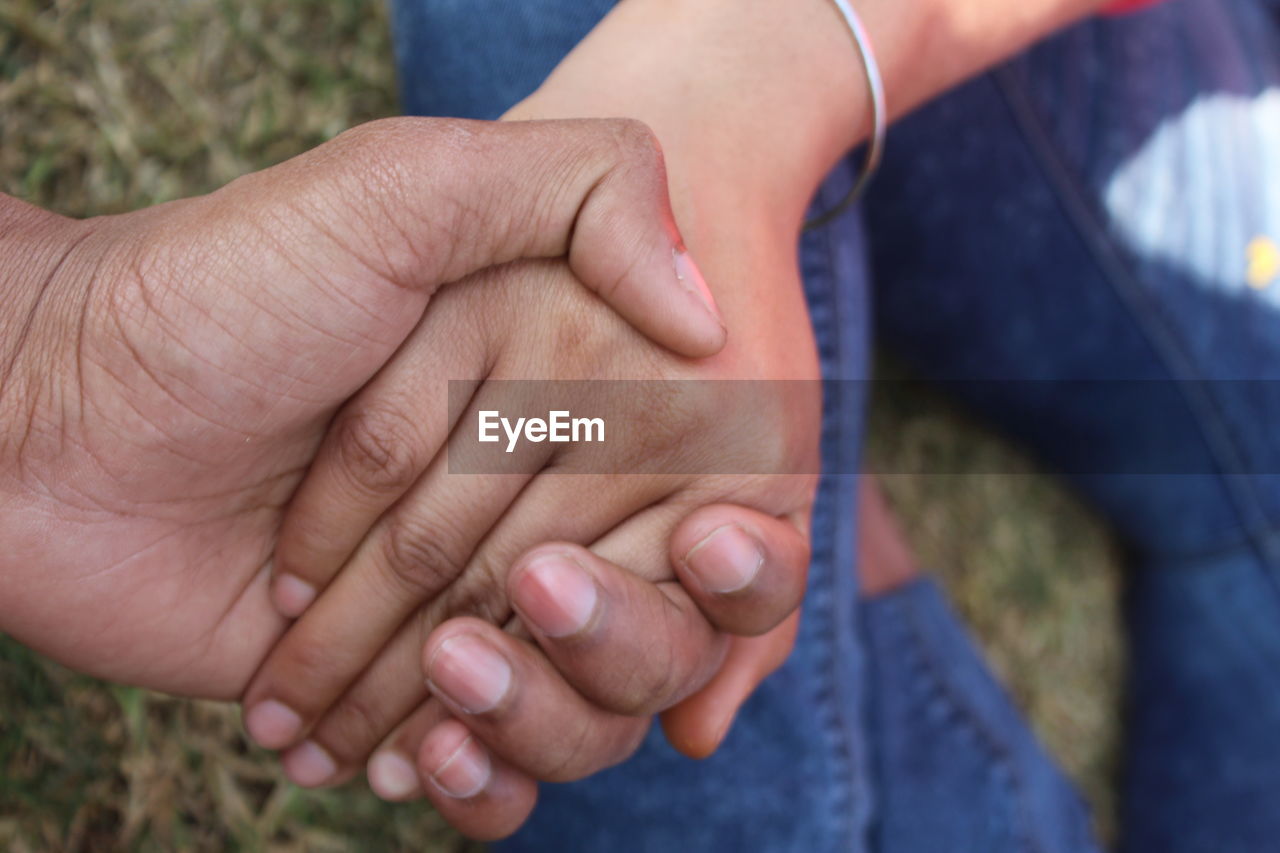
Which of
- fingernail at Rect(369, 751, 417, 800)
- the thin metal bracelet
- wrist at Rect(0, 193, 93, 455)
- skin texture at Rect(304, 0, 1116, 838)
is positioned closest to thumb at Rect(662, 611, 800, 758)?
skin texture at Rect(304, 0, 1116, 838)

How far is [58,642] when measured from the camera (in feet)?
2.98

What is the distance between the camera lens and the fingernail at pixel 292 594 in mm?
1019

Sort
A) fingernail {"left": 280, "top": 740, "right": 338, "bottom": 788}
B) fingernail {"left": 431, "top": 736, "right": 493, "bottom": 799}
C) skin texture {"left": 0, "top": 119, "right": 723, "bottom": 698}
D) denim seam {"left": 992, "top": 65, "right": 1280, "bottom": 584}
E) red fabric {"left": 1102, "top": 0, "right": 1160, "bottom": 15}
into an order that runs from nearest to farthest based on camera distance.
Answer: skin texture {"left": 0, "top": 119, "right": 723, "bottom": 698}
fingernail {"left": 431, "top": 736, "right": 493, "bottom": 799}
fingernail {"left": 280, "top": 740, "right": 338, "bottom": 788}
red fabric {"left": 1102, "top": 0, "right": 1160, "bottom": 15}
denim seam {"left": 992, "top": 65, "right": 1280, "bottom": 584}

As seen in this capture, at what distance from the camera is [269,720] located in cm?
105

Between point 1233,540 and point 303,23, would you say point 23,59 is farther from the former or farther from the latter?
point 1233,540

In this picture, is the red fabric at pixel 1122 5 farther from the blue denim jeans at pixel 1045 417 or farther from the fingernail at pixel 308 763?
the fingernail at pixel 308 763

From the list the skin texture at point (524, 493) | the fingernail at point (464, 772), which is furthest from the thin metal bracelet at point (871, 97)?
the fingernail at point (464, 772)

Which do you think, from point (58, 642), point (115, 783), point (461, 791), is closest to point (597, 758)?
point (461, 791)

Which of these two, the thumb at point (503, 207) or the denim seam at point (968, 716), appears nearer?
the thumb at point (503, 207)

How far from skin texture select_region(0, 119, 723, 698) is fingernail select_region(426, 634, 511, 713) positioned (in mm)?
259

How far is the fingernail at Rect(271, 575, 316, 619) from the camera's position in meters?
1.02

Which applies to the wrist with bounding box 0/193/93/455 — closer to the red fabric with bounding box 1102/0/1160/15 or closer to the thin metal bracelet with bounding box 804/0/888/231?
the thin metal bracelet with bounding box 804/0/888/231

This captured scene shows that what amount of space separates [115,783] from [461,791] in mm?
565

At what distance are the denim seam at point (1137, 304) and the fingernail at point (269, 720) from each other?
125 centimetres
